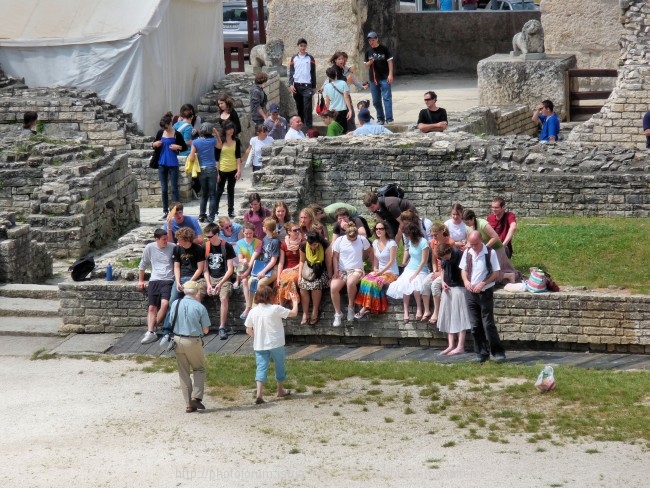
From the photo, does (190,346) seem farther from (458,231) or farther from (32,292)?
(32,292)

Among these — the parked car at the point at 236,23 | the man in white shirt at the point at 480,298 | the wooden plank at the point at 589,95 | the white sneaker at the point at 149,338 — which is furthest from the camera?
the parked car at the point at 236,23

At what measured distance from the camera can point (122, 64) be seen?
2458 cm

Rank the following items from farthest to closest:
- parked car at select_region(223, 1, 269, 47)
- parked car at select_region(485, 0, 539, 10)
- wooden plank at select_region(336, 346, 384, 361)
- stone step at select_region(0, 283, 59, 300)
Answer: parked car at select_region(223, 1, 269, 47) → parked car at select_region(485, 0, 539, 10) → stone step at select_region(0, 283, 59, 300) → wooden plank at select_region(336, 346, 384, 361)

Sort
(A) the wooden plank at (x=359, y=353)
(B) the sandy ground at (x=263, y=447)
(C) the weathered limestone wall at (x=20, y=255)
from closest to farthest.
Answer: (B) the sandy ground at (x=263, y=447) → (A) the wooden plank at (x=359, y=353) → (C) the weathered limestone wall at (x=20, y=255)

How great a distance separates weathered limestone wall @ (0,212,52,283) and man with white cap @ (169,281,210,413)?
16.0 feet

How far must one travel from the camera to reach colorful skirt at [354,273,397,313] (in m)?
15.1

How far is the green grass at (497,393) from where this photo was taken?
12.4 metres

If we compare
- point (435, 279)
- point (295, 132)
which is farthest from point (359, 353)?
point (295, 132)

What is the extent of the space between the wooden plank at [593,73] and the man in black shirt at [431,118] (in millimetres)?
5986

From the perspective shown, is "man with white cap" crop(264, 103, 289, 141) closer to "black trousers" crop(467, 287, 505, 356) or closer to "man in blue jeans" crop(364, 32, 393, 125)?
"man in blue jeans" crop(364, 32, 393, 125)

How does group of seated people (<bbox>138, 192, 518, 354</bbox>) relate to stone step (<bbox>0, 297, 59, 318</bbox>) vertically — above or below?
above

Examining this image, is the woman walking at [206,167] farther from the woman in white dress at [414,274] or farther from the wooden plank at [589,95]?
the wooden plank at [589,95]

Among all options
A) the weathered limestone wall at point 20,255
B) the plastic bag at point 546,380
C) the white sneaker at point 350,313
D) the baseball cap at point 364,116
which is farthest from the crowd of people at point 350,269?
the baseball cap at point 364,116

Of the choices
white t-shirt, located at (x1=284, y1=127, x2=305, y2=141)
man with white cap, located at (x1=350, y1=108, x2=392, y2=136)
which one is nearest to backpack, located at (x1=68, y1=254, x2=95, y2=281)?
white t-shirt, located at (x1=284, y1=127, x2=305, y2=141)
